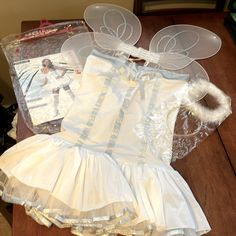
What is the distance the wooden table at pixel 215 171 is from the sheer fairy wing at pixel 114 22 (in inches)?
2.0

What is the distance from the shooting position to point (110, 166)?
0.64 meters

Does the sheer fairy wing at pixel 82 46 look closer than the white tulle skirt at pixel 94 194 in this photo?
No

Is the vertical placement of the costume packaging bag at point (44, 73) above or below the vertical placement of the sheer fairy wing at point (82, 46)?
below

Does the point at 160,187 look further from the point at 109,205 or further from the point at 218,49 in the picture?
the point at 218,49

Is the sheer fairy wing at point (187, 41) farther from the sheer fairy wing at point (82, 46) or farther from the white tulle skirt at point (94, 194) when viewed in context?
the white tulle skirt at point (94, 194)

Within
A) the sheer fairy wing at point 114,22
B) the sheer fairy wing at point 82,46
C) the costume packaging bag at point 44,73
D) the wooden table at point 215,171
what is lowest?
the wooden table at point 215,171

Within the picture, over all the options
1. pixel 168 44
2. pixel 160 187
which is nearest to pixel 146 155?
pixel 160 187

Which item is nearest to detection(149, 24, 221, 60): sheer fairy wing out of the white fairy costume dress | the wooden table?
the wooden table

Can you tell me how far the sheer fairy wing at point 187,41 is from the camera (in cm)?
91

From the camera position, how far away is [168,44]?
91 cm

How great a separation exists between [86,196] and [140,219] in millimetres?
107

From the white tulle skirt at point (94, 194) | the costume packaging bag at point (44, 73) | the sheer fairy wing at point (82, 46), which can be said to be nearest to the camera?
the white tulle skirt at point (94, 194)

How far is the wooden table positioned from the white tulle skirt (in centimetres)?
3

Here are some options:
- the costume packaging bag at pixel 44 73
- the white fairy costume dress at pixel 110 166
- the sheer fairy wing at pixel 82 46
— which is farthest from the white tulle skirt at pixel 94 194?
the sheer fairy wing at pixel 82 46
